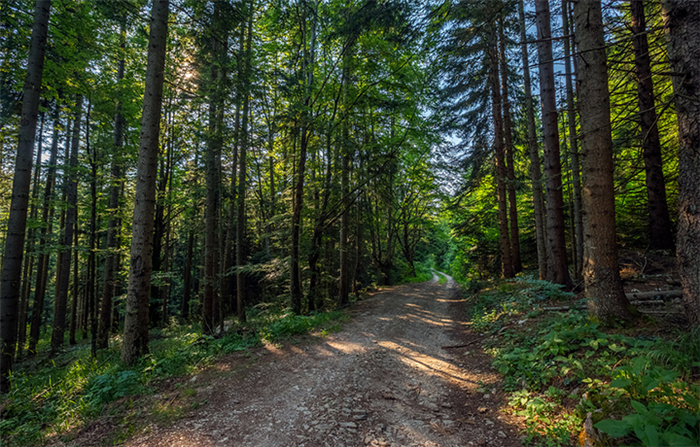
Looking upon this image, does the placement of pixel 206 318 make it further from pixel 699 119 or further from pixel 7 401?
pixel 699 119

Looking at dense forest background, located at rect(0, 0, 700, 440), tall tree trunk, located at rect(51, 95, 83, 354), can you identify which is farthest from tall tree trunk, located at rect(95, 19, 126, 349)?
tall tree trunk, located at rect(51, 95, 83, 354)

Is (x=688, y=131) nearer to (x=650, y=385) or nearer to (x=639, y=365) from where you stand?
(x=639, y=365)

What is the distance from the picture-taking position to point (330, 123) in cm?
969

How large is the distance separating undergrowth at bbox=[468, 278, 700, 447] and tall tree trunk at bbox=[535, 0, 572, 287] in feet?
10.9

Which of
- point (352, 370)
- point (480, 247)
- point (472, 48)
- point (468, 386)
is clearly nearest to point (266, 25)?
point (472, 48)

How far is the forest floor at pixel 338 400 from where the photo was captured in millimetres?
3281

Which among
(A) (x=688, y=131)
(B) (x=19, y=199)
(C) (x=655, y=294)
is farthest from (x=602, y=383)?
(B) (x=19, y=199)

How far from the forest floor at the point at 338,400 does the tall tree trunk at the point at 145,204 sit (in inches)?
61.5

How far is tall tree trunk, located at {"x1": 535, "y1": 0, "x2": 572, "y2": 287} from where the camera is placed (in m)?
8.09

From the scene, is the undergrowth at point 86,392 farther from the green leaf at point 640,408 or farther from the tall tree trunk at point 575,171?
the tall tree trunk at point 575,171

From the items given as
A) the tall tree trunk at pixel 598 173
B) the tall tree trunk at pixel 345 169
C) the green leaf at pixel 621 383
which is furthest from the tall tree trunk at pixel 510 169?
the green leaf at pixel 621 383

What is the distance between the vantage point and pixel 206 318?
9641 mm

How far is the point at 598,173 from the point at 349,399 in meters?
5.22

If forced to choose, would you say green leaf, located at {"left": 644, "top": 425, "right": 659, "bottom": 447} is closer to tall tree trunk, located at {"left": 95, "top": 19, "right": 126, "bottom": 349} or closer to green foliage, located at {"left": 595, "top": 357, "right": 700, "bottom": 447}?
green foliage, located at {"left": 595, "top": 357, "right": 700, "bottom": 447}
